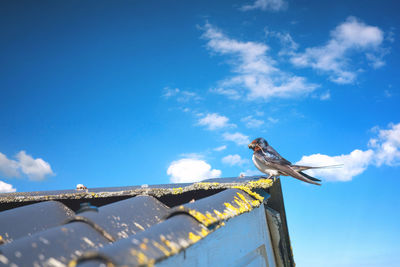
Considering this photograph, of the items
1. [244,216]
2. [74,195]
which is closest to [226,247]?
[244,216]

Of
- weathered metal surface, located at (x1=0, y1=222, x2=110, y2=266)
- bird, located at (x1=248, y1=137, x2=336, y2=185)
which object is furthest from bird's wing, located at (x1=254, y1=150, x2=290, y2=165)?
weathered metal surface, located at (x1=0, y1=222, x2=110, y2=266)

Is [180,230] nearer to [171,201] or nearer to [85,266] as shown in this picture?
[85,266]

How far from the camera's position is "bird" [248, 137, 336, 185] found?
13.1 feet

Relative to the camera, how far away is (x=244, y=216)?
2236 millimetres

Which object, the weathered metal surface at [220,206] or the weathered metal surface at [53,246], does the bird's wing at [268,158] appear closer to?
the weathered metal surface at [220,206]

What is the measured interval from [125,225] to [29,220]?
87 cm

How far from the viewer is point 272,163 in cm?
425

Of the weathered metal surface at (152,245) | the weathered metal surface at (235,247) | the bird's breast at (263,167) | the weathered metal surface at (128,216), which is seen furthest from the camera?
the bird's breast at (263,167)

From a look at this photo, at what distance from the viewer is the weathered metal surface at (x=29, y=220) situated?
194 centimetres

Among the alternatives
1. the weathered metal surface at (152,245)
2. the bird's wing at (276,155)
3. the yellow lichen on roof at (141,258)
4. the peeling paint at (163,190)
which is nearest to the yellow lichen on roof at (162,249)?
the weathered metal surface at (152,245)

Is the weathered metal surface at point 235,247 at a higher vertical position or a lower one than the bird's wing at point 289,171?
lower

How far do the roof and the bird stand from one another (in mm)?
935

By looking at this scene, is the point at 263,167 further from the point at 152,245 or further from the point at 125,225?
the point at 152,245

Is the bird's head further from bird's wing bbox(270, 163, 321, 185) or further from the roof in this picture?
the roof
